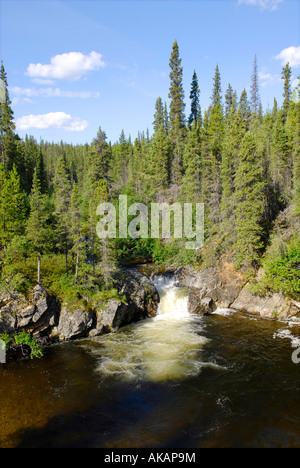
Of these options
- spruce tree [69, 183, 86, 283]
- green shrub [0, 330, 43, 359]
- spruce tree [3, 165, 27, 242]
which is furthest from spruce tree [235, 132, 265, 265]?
spruce tree [3, 165, 27, 242]

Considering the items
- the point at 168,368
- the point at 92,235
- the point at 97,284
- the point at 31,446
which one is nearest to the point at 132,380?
the point at 168,368

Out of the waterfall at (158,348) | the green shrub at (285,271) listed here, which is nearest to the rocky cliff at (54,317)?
the waterfall at (158,348)

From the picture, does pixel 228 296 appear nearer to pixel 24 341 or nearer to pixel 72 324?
pixel 72 324

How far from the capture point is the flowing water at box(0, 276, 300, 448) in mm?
11578

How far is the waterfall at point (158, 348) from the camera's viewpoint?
1631cm

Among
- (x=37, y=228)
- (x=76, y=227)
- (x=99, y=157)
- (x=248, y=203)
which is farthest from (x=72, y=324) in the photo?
(x=99, y=157)

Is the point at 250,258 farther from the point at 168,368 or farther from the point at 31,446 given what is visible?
the point at 31,446

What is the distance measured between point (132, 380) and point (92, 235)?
11508 mm

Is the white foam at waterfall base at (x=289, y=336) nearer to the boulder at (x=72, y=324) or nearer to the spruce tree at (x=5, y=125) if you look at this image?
the boulder at (x=72, y=324)

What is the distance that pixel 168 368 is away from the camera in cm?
1652

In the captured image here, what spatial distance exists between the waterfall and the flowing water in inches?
2.7

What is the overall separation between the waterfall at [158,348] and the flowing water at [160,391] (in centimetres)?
7

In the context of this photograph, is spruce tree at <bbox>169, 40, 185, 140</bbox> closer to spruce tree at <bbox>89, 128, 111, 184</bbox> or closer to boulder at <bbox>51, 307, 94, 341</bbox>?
spruce tree at <bbox>89, 128, 111, 184</bbox>
